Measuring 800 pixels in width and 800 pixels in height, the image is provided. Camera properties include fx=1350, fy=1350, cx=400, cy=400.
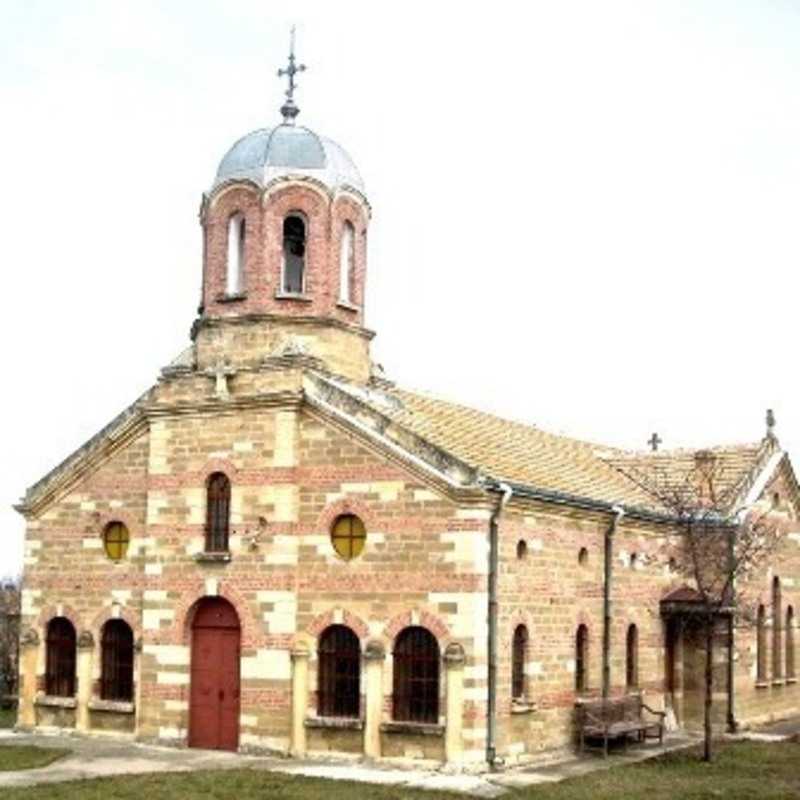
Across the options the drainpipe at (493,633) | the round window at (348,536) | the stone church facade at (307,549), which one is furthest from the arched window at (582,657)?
the round window at (348,536)

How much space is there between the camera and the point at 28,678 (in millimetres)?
31016

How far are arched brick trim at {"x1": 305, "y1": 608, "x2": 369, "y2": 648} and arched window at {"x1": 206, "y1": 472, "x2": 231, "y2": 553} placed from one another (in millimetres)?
2679

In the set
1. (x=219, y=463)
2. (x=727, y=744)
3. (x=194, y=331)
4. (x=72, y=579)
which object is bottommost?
(x=727, y=744)

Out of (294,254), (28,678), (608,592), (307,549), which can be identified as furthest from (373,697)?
(294,254)

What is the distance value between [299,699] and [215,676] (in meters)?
2.21

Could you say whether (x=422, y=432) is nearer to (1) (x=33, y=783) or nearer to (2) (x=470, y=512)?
(2) (x=470, y=512)

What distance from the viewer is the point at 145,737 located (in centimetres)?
2845

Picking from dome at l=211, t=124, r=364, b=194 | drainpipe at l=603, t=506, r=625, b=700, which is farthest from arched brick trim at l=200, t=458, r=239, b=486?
drainpipe at l=603, t=506, r=625, b=700

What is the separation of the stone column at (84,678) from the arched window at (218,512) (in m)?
4.15

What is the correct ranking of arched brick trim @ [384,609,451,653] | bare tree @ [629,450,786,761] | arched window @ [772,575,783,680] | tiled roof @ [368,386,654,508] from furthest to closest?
arched window @ [772,575,783,680] < bare tree @ [629,450,786,761] < tiled roof @ [368,386,654,508] < arched brick trim @ [384,609,451,653]

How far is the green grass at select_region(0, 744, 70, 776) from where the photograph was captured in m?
25.3

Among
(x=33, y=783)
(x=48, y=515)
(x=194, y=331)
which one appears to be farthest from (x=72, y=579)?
(x=33, y=783)

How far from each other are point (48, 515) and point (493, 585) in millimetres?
11775

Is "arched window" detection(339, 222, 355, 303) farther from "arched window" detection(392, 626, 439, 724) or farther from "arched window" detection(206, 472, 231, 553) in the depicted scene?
"arched window" detection(392, 626, 439, 724)
